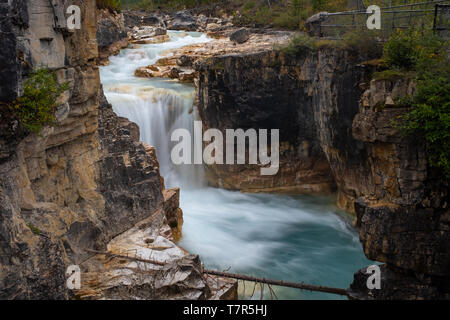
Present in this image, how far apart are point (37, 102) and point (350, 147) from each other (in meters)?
9.47

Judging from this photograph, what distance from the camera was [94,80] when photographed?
8094 mm

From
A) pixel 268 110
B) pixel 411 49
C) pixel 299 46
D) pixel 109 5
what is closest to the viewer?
pixel 411 49

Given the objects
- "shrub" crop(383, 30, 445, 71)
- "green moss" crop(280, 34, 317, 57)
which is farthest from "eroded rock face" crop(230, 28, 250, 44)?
"shrub" crop(383, 30, 445, 71)

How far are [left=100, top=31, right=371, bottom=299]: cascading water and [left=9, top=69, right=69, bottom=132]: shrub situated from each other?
18.5 feet

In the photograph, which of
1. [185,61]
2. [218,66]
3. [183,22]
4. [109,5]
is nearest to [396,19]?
[218,66]

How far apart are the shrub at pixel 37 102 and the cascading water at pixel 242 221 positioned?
5.63m

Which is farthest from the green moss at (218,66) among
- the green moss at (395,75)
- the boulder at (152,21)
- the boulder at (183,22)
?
the boulder at (152,21)

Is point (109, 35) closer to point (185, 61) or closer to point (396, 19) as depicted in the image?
point (185, 61)

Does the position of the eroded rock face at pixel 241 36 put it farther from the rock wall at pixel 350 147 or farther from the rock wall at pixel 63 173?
the rock wall at pixel 63 173

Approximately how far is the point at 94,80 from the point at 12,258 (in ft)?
13.1

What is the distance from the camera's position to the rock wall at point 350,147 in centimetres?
724

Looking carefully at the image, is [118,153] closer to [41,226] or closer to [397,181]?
[41,226]

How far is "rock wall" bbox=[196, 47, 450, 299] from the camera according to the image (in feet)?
23.7

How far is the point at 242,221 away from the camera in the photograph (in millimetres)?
13797
